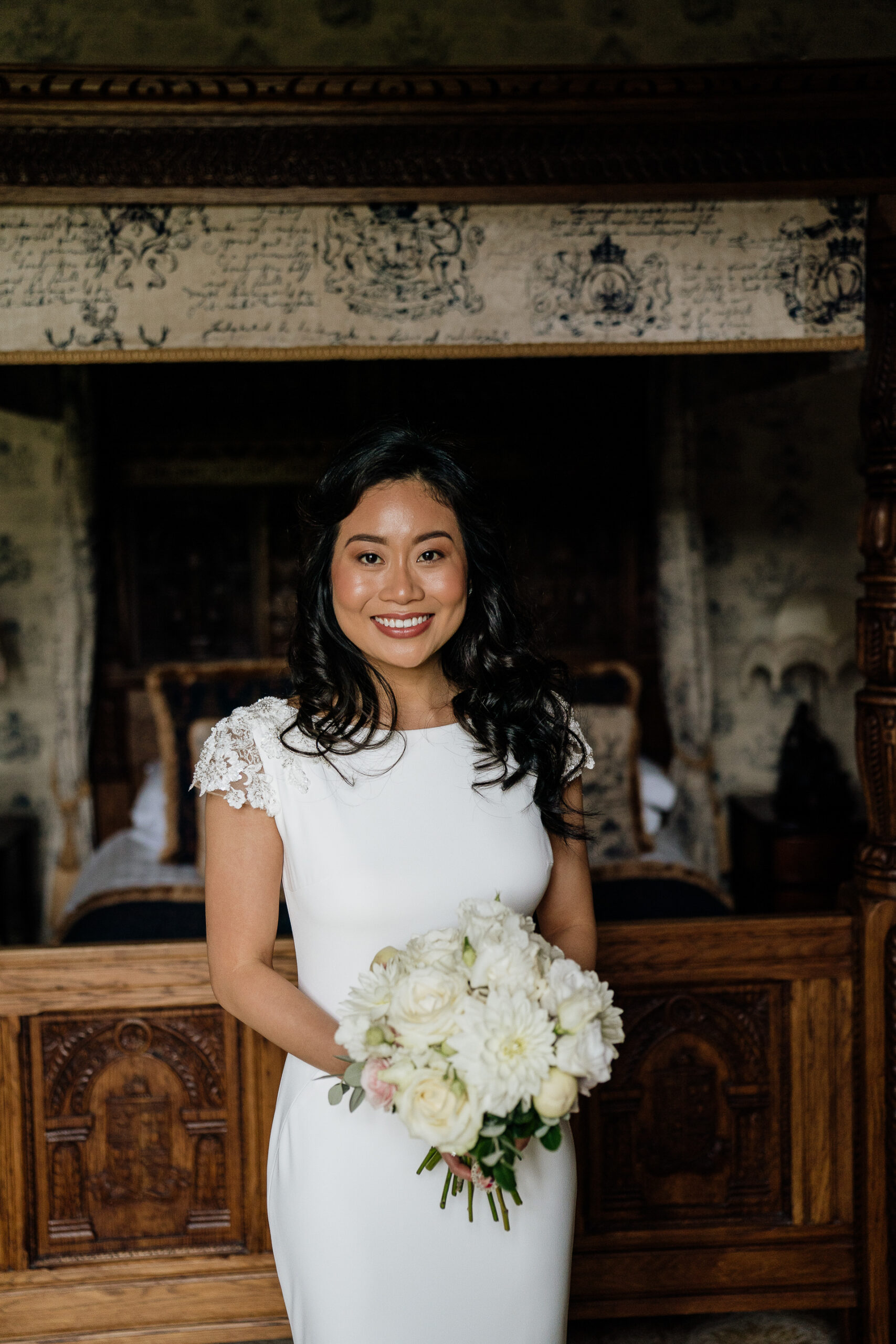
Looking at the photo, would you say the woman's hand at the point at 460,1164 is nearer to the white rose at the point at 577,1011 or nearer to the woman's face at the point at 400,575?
the white rose at the point at 577,1011

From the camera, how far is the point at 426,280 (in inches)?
93.0

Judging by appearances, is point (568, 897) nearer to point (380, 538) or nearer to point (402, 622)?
point (402, 622)

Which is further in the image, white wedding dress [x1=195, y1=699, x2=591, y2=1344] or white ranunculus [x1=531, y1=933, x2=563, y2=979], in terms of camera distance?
white wedding dress [x1=195, y1=699, x2=591, y2=1344]

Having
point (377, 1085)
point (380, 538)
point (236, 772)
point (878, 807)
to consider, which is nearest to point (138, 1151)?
point (236, 772)

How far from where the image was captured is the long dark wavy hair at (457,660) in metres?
1.86

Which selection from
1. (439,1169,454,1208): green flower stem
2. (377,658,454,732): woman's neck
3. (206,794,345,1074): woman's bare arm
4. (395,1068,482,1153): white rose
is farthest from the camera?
(377,658,454,732): woman's neck

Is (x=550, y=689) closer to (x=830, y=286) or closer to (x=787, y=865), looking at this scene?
(x=830, y=286)

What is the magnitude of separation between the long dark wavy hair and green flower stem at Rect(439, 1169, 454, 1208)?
0.59 m

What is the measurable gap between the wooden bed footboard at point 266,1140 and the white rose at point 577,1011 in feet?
3.90

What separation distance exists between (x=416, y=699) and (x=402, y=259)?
3.26 feet

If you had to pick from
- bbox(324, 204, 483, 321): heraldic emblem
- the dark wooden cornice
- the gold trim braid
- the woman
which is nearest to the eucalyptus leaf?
the woman

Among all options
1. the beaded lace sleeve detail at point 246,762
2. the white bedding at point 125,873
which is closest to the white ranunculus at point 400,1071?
the beaded lace sleeve detail at point 246,762

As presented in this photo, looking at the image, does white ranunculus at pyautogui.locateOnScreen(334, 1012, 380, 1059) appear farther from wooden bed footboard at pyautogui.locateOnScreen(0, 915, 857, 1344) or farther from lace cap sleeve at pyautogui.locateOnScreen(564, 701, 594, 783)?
wooden bed footboard at pyautogui.locateOnScreen(0, 915, 857, 1344)

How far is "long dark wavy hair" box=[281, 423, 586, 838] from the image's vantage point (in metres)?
1.86
